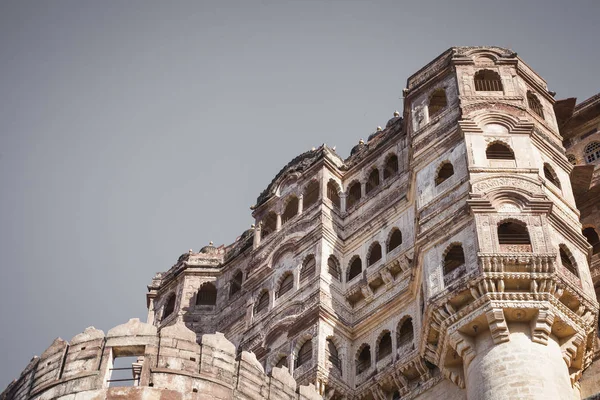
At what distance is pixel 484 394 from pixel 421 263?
5792mm

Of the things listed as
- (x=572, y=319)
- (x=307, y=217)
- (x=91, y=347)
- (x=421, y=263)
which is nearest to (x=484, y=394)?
(x=572, y=319)

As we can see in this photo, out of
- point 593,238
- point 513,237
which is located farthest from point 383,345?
point 593,238

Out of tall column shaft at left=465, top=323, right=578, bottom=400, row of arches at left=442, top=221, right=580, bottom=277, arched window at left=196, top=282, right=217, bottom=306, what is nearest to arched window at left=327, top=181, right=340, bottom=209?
arched window at left=196, top=282, right=217, bottom=306

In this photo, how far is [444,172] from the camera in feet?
112

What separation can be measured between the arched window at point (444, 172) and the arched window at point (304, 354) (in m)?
6.10

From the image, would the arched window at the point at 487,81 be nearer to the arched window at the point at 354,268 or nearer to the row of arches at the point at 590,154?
the row of arches at the point at 590,154

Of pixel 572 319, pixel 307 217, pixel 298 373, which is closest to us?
pixel 572 319

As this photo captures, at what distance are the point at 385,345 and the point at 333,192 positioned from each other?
768cm

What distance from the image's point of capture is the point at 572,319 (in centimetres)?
2877

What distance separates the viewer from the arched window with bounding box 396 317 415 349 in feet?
108

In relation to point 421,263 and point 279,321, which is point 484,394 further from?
point 279,321

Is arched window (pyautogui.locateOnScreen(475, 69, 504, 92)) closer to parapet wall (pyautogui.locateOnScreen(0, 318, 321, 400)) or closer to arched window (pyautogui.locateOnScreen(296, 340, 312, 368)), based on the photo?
arched window (pyautogui.locateOnScreen(296, 340, 312, 368))

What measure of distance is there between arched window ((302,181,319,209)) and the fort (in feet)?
0.19

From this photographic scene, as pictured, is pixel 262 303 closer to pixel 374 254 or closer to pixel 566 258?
pixel 374 254
